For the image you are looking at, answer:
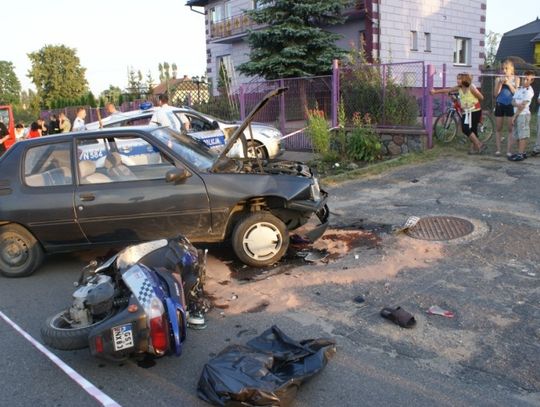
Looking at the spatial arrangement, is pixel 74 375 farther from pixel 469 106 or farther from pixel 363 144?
pixel 469 106

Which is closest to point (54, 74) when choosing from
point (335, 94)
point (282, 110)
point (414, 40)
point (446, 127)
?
point (414, 40)

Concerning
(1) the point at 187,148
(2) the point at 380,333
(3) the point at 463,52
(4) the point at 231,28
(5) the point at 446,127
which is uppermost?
(4) the point at 231,28

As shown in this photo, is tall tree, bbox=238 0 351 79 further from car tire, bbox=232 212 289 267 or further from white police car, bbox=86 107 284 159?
car tire, bbox=232 212 289 267

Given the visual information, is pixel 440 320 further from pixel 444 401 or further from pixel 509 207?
pixel 509 207

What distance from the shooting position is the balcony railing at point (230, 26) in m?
27.4

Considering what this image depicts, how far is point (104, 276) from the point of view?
4.23m

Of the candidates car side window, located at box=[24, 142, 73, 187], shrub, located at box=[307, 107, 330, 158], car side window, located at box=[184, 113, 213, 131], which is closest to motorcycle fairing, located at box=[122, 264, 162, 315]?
car side window, located at box=[24, 142, 73, 187]

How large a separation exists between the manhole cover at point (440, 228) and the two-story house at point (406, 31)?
13.9m

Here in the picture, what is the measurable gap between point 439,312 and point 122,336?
8.51ft

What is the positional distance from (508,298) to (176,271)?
9.58 feet

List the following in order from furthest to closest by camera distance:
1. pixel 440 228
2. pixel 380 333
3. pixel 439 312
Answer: pixel 440 228
pixel 439 312
pixel 380 333

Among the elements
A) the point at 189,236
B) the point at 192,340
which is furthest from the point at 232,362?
the point at 189,236

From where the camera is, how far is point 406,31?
23266 millimetres

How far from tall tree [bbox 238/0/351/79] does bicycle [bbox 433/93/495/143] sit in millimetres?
7732
